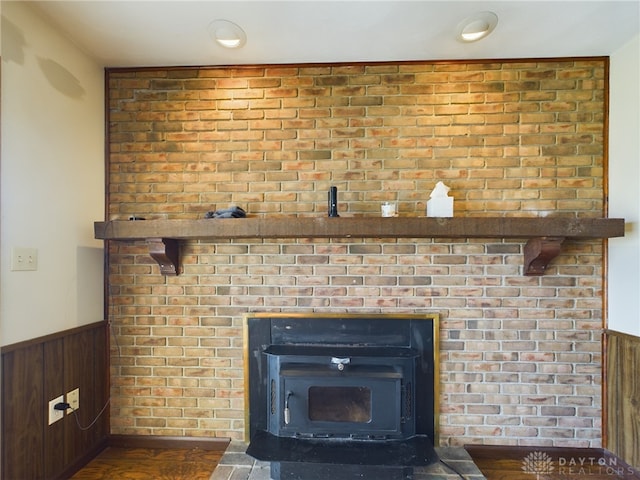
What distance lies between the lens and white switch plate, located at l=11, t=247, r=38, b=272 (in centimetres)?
146

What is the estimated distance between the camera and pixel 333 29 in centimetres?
167

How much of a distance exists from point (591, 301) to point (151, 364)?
8.57 ft

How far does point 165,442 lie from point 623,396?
2.60 meters

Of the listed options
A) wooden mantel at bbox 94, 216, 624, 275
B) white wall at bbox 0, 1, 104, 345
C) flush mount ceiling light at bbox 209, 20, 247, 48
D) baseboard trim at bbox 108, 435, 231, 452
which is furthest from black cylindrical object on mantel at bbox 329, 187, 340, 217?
baseboard trim at bbox 108, 435, 231, 452

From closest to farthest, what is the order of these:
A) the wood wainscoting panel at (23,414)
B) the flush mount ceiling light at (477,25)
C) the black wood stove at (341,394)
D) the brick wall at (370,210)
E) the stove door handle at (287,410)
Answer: the wood wainscoting panel at (23,414), the flush mount ceiling light at (477,25), the black wood stove at (341,394), the stove door handle at (287,410), the brick wall at (370,210)

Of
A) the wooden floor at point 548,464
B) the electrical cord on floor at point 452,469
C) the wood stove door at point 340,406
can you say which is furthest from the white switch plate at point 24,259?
the wooden floor at point 548,464

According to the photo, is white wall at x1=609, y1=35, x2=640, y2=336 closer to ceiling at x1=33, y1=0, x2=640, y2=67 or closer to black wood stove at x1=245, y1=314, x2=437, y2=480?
ceiling at x1=33, y1=0, x2=640, y2=67

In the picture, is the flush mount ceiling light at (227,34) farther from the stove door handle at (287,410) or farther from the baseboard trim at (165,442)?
the baseboard trim at (165,442)

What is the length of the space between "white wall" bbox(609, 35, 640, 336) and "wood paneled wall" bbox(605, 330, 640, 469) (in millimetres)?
86

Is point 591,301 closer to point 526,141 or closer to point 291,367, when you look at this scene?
point 526,141

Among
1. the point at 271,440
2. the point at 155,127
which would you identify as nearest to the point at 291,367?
the point at 271,440

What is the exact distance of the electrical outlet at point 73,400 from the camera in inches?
68.8

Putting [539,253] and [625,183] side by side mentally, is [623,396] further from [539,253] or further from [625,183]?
[625,183]

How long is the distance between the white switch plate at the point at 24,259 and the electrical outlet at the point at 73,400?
715 mm
